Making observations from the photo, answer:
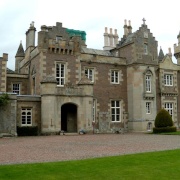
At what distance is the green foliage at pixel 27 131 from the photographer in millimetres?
27891

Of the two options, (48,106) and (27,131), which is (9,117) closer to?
(27,131)

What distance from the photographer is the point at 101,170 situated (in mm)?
8680

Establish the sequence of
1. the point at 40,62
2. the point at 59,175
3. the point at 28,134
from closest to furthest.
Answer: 1. the point at 59,175
2. the point at 28,134
3. the point at 40,62

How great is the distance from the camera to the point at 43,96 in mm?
28859

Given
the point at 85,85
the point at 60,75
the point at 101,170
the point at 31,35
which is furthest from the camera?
the point at 31,35

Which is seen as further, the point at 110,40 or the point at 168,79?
the point at 110,40

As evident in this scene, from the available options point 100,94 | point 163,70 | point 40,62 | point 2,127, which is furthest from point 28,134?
point 163,70

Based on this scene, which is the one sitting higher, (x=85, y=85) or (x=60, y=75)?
(x=60, y=75)

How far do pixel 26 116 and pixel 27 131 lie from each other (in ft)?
5.37

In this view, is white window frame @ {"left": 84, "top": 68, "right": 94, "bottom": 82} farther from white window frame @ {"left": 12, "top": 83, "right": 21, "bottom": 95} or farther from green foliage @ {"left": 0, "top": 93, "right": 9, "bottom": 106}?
green foliage @ {"left": 0, "top": 93, "right": 9, "bottom": 106}

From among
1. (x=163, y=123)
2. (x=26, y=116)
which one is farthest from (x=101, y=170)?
→ (x=163, y=123)

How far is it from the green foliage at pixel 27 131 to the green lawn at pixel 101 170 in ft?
61.7

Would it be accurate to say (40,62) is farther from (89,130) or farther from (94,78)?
(89,130)

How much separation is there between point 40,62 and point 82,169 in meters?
23.7
